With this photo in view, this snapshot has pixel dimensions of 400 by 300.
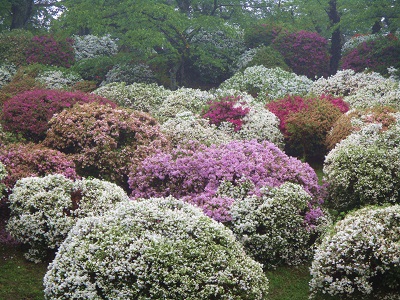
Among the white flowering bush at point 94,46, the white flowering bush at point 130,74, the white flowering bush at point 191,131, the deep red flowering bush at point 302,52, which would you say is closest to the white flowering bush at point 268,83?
the white flowering bush at point 130,74

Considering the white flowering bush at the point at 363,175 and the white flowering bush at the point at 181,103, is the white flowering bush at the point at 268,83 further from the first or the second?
the white flowering bush at the point at 363,175

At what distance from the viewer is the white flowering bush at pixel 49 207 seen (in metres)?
7.00

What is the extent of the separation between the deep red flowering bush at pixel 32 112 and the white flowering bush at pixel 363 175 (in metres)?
6.36

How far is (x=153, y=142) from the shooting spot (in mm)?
9984

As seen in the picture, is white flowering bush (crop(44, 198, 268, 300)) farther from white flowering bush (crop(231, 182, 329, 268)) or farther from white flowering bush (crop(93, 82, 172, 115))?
white flowering bush (crop(93, 82, 172, 115))

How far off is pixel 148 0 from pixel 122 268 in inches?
545

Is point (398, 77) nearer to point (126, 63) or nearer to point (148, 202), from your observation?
point (126, 63)

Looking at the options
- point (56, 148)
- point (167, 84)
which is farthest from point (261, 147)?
point (167, 84)

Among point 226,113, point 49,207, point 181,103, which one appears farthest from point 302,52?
point 49,207

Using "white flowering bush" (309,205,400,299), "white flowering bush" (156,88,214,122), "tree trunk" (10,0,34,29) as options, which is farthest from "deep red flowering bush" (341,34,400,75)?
"tree trunk" (10,0,34,29)

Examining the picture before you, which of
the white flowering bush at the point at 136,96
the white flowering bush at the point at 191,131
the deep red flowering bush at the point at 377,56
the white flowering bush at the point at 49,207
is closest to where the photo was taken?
the white flowering bush at the point at 49,207

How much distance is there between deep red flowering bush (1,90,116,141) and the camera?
10.3m

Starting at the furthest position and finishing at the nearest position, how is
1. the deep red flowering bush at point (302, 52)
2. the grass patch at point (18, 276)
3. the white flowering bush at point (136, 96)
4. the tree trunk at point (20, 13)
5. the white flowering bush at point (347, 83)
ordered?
the tree trunk at point (20, 13), the deep red flowering bush at point (302, 52), the white flowering bush at point (347, 83), the white flowering bush at point (136, 96), the grass patch at point (18, 276)

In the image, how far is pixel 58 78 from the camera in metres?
17.1
